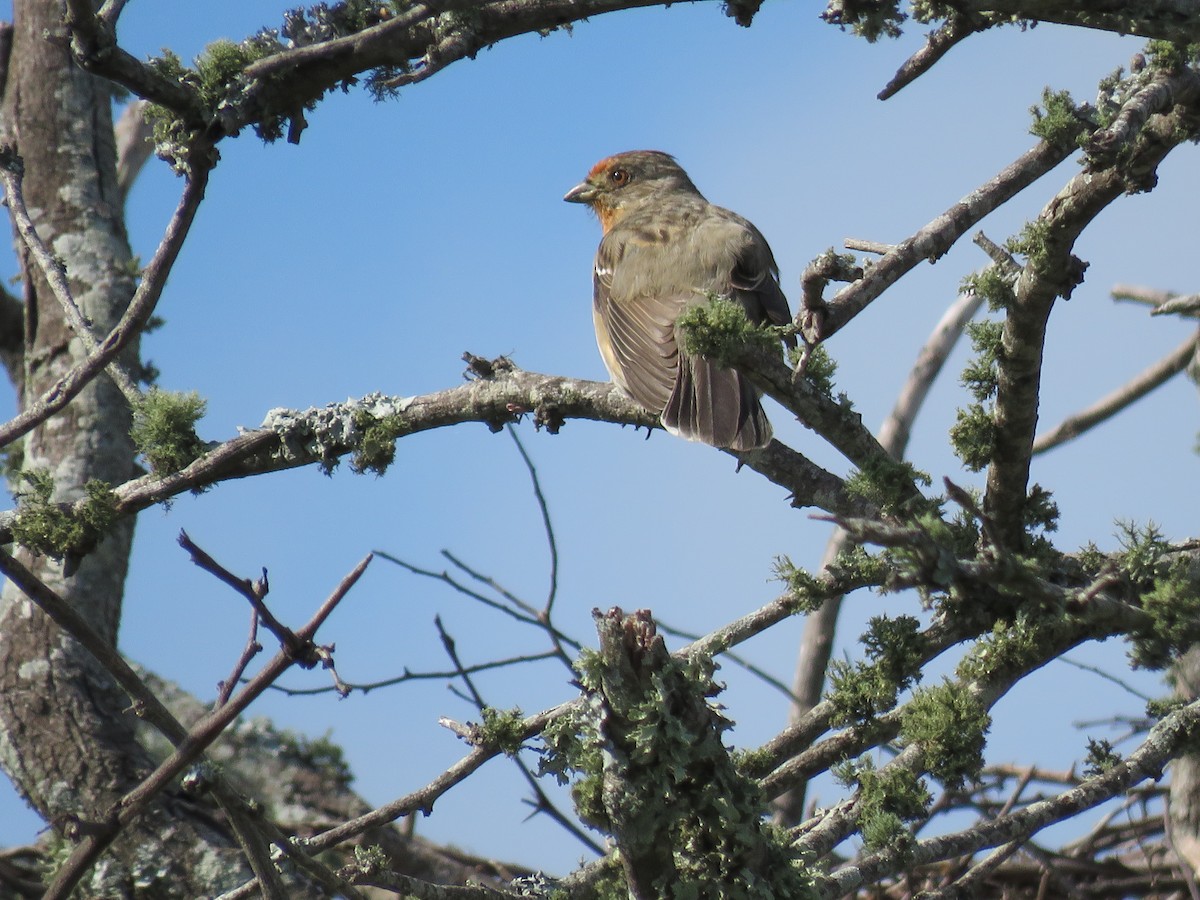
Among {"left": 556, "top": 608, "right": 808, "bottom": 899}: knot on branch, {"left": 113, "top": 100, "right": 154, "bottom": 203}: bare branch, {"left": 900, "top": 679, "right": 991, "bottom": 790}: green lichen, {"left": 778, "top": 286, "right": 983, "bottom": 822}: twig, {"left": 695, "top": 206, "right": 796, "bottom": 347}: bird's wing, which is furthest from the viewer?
{"left": 113, "top": 100, "right": 154, "bottom": 203}: bare branch

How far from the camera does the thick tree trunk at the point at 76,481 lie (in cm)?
457

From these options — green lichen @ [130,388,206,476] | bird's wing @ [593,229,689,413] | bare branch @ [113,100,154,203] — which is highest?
bare branch @ [113,100,154,203]

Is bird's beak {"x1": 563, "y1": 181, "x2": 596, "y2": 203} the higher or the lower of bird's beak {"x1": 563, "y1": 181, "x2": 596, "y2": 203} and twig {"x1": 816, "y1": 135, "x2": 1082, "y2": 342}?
the higher

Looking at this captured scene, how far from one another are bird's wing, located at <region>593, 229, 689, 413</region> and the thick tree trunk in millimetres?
1870

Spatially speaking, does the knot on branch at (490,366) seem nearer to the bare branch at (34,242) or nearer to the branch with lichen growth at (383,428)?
the branch with lichen growth at (383,428)

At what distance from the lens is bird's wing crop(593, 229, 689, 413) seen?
176 inches

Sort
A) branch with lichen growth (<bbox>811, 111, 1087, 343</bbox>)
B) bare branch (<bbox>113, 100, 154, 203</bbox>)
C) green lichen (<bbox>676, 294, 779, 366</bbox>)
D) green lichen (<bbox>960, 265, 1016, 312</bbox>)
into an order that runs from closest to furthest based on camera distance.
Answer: green lichen (<bbox>676, 294, 779, 366</bbox>)
branch with lichen growth (<bbox>811, 111, 1087, 343</bbox>)
green lichen (<bbox>960, 265, 1016, 312</bbox>)
bare branch (<bbox>113, 100, 154, 203</bbox>)

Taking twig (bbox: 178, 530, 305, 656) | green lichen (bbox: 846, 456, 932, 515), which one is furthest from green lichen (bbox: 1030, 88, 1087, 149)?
twig (bbox: 178, 530, 305, 656)

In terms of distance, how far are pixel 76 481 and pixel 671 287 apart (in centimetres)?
257

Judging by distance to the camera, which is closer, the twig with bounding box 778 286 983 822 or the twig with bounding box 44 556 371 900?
the twig with bounding box 44 556 371 900

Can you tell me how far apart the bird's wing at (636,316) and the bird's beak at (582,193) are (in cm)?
104

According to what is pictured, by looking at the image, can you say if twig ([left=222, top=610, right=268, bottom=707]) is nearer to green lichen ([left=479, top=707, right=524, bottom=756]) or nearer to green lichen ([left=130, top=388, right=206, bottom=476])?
green lichen ([left=479, top=707, right=524, bottom=756])

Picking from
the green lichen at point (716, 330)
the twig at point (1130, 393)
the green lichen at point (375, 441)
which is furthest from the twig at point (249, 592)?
the twig at point (1130, 393)

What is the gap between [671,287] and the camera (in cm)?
528
